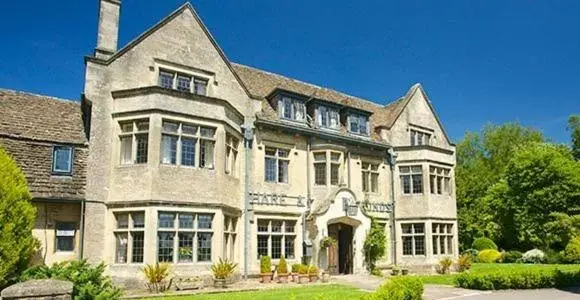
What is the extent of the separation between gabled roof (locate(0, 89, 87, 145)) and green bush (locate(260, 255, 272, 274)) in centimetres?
949

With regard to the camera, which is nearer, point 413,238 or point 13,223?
point 13,223

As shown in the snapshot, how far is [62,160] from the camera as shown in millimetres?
19031

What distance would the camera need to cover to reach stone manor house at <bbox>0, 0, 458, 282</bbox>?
18781mm

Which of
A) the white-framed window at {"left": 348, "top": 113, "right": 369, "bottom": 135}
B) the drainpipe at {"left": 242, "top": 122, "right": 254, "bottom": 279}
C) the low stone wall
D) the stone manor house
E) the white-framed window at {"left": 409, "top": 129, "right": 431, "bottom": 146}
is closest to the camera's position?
the low stone wall

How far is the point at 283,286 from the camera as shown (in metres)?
19.8

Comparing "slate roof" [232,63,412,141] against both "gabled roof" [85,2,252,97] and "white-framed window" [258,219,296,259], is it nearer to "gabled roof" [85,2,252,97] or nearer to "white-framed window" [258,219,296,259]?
"gabled roof" [85,2,252,97]

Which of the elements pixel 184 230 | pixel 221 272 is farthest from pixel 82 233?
pixel 221 272

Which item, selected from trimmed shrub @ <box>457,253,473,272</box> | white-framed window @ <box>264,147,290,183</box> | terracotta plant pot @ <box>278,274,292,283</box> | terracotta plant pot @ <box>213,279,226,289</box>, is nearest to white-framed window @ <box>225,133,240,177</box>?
white-framed window @ <box>264,147,290,183</box>

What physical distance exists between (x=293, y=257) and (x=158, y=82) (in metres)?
10.9

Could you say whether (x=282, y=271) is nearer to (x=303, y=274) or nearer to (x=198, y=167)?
(x=303, y=274)

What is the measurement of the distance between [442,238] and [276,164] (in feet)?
41.7

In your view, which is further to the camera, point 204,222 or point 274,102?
point 274,102

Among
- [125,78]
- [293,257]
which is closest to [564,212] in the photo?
[293,257]

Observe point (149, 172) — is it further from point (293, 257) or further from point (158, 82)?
point (293, 257)
